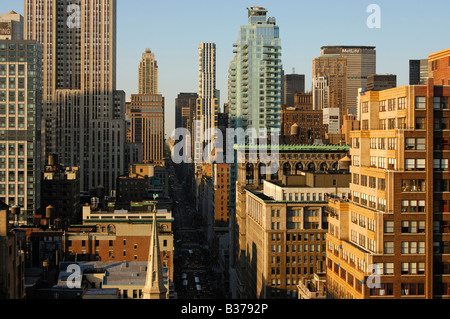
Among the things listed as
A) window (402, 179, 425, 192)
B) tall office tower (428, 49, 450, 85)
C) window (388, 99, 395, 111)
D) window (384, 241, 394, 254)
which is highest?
tall office tower (428, 49, 450, 85)

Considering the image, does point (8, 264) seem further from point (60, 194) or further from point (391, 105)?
point (60, 194)

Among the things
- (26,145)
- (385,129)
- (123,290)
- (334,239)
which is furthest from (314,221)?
(26,145)

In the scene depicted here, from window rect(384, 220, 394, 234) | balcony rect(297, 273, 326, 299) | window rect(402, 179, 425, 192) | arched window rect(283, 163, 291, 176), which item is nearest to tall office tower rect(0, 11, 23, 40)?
arched window rect(283, 163, 291, 176)

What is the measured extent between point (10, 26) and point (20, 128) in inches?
1173

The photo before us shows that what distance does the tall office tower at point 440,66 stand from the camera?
6206 cm

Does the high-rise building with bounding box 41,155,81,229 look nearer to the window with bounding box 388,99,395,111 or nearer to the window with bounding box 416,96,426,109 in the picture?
the window with bounding box 388,99,395,111

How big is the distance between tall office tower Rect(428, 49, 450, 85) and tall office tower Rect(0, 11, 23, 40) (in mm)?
133440

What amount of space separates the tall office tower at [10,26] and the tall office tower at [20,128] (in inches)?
369

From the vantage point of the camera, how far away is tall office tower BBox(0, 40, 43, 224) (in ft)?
520

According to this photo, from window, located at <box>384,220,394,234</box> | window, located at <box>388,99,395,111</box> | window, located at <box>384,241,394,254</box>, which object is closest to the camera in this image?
window, located at <box>384,241,394,254</box>

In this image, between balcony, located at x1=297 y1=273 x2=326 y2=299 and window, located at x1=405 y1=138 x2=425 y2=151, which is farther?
balcony, located at x1=297 y1=273 x2=326 y2=299

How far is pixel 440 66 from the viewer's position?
63.2 metres

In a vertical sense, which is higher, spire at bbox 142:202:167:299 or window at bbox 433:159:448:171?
window at bbox 433:159:448:171

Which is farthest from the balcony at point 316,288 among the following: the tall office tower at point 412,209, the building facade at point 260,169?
the building facade at point 260,169
